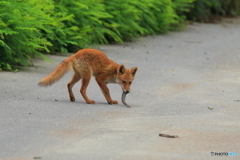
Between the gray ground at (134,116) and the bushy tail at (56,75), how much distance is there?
36 centimetres

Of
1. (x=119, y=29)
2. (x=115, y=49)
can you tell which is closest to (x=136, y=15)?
(x=119, y=29)

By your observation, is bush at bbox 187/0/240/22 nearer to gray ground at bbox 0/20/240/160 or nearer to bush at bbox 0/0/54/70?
gray ground at bbox 0/20/240/160

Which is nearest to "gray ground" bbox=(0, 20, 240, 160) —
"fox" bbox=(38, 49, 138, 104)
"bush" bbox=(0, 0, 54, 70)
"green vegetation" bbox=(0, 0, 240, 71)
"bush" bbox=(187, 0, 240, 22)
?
"fox" bbox=(38, 49, 138, 104)

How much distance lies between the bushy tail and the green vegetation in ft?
6.60

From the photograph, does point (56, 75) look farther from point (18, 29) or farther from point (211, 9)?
point (211, 9)

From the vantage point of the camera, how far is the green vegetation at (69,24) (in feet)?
39.2

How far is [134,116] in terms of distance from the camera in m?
8.58

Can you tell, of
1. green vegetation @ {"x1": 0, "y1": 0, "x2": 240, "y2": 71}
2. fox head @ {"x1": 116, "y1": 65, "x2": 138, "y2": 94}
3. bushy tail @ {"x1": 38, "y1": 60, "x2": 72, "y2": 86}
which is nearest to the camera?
bushy tail @ {"x1": 38, "y1": 60, "x2": 72, "y2": 86}

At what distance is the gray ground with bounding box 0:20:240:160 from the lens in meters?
6.44

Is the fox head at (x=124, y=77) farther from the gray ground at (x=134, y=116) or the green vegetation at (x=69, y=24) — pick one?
the green vegetation at (x=69, y=24)

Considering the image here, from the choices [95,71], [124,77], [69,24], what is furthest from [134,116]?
[69,24]

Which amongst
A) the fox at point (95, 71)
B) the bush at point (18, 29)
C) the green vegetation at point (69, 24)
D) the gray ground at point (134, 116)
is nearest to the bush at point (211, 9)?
the green vegetation at point (69, 24)

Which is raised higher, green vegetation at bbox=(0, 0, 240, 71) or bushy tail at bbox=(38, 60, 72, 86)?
bushy tail at bbox=(38, 60, 72, 86)

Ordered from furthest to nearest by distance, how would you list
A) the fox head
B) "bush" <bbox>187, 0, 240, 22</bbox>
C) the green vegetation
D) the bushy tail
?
1. "bush" <bbox>187, 0, 240, 22</bbox>
2. the green vegetation
3. the fox head
4. the bushy tail
